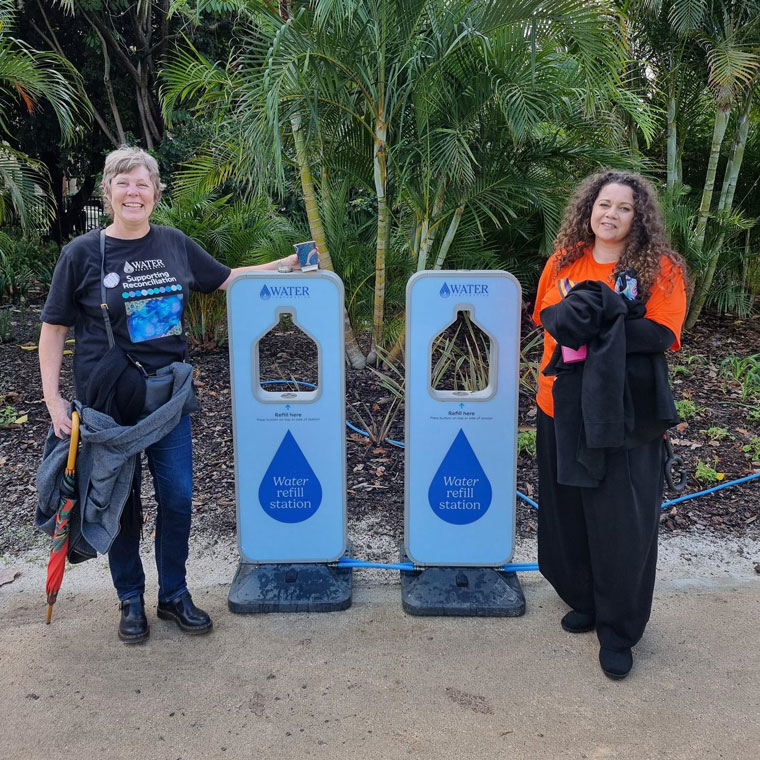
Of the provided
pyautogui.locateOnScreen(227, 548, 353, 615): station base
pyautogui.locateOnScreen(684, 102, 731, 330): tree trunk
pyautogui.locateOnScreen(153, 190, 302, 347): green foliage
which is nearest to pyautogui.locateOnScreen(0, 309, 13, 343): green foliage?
pyautogui.locateOnScreen(153, 190, 302, 347): green foliage

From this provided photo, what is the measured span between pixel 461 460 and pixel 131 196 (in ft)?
5.59

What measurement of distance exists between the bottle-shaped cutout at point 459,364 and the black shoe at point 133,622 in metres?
1.70

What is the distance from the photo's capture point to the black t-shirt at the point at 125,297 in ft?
8.25

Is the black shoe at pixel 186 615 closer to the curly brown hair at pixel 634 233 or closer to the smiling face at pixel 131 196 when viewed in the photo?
the smiling face at pixel 131 196

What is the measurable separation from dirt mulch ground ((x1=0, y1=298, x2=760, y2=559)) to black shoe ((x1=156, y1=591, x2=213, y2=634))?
0.72 m

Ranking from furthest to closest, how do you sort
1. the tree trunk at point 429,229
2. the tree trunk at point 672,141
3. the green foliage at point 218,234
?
the tree trunk at point 672,141, the green foliage at point 218,234, the tree trunk at point 429,229

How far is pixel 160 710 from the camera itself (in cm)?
245

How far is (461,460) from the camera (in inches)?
120

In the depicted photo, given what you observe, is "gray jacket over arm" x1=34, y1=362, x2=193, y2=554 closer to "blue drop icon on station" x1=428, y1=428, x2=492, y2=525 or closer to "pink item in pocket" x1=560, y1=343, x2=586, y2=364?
"blue drop icon on station" x1=428, y1=428, x2=492, y2=525

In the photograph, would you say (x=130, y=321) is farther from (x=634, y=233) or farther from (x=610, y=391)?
(x=634, y=233)

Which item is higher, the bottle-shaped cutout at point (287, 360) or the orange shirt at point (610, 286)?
the orange shirt at point (610, 286)

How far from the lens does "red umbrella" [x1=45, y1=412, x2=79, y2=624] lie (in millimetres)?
2598

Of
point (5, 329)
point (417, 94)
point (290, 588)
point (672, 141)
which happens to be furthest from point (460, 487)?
point (672, 141)

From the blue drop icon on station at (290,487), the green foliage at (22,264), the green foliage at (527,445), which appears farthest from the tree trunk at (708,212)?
the green foliage at (22,264)
